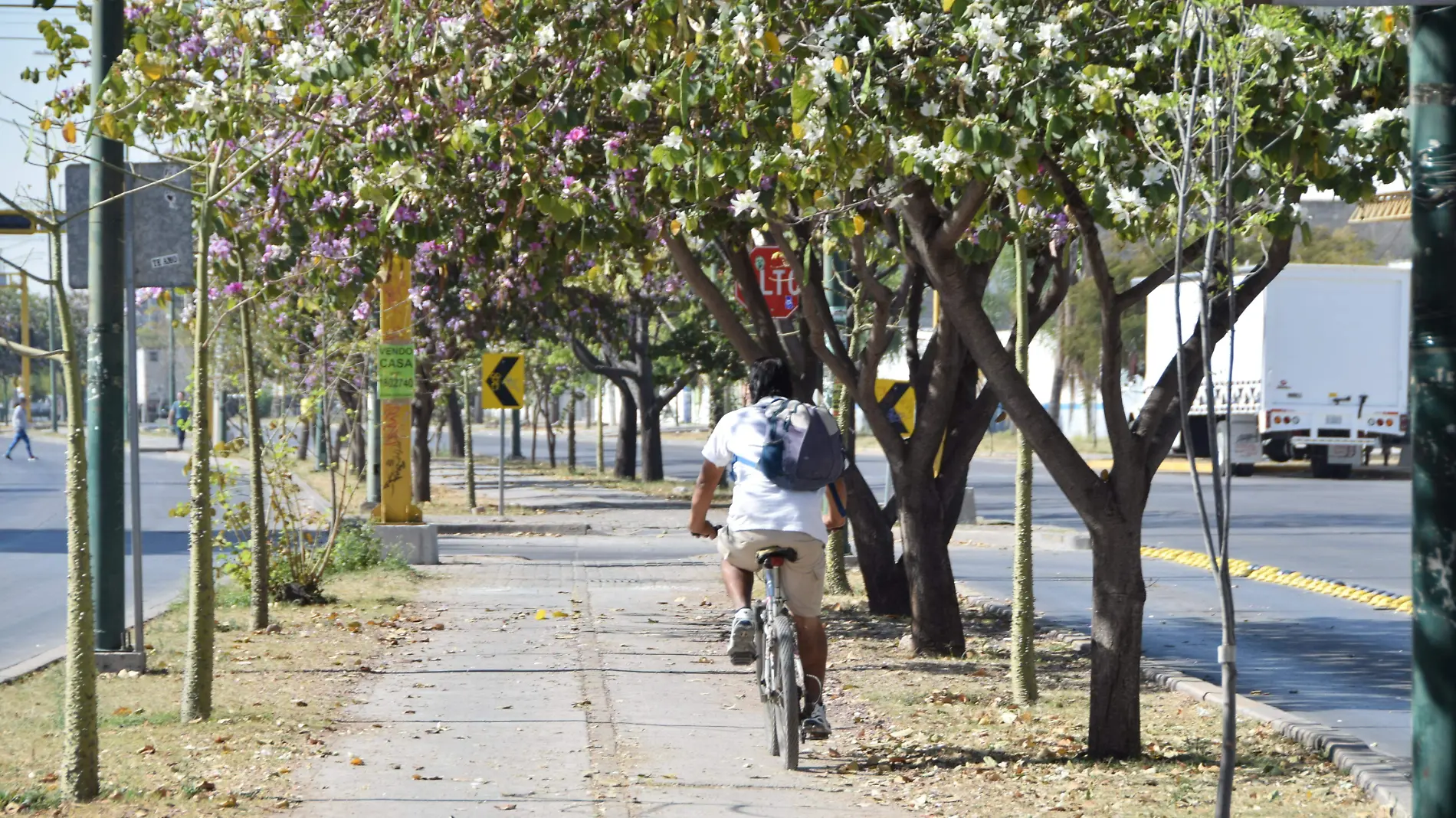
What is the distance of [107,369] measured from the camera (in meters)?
9.33

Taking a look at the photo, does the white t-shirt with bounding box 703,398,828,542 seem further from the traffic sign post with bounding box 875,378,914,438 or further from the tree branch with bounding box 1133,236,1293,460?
the traffic sign post with bounding box 875,378,914,438

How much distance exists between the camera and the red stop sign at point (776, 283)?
45.2ft

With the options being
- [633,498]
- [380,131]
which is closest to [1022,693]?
[380,131]

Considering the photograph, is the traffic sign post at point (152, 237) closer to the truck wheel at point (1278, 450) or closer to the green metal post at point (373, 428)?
the green metal post at point (373, 428)

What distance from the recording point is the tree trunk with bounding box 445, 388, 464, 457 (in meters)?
47.1

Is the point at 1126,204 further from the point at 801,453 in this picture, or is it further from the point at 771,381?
the point at 771,381

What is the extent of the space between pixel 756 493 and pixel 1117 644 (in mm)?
1642

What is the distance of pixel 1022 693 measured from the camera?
8594mm

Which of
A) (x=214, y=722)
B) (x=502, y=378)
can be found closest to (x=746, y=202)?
(x=214, y=722)

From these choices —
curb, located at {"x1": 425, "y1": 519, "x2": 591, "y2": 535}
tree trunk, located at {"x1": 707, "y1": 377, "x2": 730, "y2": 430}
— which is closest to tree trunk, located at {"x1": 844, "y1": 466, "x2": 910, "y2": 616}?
curb, located at {"x1": 425, "y1": 519, "x2": 591, "y2": 535}

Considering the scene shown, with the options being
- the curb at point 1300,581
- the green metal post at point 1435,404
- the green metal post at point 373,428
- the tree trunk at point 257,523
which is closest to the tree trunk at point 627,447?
the green metal post at point 373,428

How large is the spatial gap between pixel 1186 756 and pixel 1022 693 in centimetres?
130

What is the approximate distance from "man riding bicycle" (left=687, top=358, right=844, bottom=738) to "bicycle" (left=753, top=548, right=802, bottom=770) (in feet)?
0.20

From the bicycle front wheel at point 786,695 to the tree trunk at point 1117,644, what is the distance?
4.22 ft
